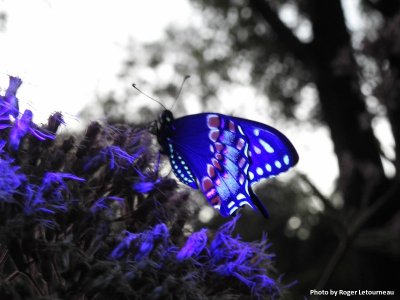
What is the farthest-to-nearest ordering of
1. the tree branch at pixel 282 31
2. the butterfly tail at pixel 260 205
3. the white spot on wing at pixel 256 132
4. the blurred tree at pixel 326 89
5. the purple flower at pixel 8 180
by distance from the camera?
the tree branch at pixel 282 31 < the blurred tree at pixel 326 89 < the white spot on wing at pixel 256 132 < the butterfly tail at pixel 260 205 < the purple flower at pixel 8 180

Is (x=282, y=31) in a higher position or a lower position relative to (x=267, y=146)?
higher

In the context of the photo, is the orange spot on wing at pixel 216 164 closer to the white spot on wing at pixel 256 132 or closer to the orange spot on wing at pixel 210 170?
the orange spot on wing at pixel 210 170

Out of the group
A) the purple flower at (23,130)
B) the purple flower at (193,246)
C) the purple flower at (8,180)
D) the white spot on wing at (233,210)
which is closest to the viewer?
the purple flower at (8,180)

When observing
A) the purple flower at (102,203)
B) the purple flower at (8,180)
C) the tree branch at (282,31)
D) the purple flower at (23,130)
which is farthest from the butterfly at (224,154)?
the tree branch at (282,31)

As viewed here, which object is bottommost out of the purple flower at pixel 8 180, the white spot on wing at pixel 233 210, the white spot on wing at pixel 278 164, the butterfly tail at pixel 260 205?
the purple flower at pixel 8 180

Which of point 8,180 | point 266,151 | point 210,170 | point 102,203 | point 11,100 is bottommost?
point 8,180

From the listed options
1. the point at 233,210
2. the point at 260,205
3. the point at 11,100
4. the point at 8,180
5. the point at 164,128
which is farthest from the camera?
the point at 164,128

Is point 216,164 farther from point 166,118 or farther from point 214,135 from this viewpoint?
point 166,118

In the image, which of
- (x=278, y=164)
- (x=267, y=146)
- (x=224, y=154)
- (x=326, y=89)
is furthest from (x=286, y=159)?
(x=326, y=89)
